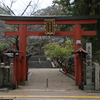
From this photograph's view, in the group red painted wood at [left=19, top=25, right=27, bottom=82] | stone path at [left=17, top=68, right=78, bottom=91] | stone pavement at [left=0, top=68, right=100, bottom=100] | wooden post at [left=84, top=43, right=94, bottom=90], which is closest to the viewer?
stone pavement at [left=0, top=68, right=100, bottom=100]

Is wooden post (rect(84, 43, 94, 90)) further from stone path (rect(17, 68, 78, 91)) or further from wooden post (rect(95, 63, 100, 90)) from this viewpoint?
stone path (rect(17, 68, 78, 91))

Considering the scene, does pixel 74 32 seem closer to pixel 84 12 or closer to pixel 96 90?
pixel 84 12

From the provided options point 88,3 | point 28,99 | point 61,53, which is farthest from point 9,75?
point 61,53

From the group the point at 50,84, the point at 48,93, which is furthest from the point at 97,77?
the point at 50,84

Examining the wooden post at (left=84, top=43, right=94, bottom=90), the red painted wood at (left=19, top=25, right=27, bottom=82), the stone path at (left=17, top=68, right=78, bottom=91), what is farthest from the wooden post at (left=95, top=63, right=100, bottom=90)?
the red painted wood at (left=19, top=25, right=27, bottom=82)

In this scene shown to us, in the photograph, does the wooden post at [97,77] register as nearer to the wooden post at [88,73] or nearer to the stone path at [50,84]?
the wooden post at [88,73]

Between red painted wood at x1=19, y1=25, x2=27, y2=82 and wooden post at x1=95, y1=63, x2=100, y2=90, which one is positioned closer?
wooden post at x1=95, y1=63, x2=100, y2=90

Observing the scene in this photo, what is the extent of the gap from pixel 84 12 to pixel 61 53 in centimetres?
735

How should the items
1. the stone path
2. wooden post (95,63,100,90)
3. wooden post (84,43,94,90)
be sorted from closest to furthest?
wooden post (95,63,100,90) → wooden post (84,43,94,90) → the stone path

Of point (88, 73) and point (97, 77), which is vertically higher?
point (88, 73)

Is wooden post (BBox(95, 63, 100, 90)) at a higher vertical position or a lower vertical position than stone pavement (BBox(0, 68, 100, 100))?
higher

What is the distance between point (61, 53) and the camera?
19797mm

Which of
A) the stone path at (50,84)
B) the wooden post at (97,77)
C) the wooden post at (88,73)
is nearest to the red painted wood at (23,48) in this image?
the stone path at (50,84)

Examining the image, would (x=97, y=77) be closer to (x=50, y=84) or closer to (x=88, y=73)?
(x=88, y=73)
